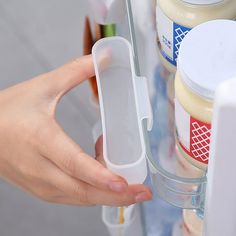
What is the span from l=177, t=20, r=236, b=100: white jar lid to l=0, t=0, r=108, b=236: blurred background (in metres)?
0.70

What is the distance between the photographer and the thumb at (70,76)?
59cm

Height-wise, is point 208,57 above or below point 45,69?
above

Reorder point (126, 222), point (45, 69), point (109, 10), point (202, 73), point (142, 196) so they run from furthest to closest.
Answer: point (45, 69)
point (126, 222)
point (109, 10)
point (142, 196)
point (202, 73)

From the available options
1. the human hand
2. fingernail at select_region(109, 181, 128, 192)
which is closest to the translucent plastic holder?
the human hand

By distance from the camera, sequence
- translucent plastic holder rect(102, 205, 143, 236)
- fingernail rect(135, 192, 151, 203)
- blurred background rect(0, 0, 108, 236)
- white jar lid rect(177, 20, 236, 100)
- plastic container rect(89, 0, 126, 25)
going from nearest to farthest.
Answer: white jar lid rect(177, 20, 236, 100)
fingernail rect(135, 192, 151, 203)
plastic container rect(89, 0, 126, 25)
translucent plastic holder rect(102, 205, 143, 236)
blurred background rect(0, 0, 108, 236)

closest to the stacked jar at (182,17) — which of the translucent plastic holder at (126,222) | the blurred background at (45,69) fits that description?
A: the translucent plastic holder at (126,222)

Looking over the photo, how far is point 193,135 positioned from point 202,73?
6 cm

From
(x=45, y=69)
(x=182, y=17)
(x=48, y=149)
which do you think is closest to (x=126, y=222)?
(x=48, y=149)

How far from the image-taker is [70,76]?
0.59m

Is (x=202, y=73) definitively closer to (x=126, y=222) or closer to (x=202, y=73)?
(x=202, y=73)

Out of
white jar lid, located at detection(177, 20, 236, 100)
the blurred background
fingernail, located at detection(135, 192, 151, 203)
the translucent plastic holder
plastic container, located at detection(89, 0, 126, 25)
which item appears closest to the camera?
white jar lid, located at detection(177, 20, 236, 100)

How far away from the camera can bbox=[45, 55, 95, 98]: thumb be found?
588 mm

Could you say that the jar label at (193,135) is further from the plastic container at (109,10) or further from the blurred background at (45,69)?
the blurred background at (45,69)

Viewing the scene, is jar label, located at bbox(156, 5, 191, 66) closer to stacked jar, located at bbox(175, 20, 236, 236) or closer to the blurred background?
stacked jar, located at bbox(175, 20, 236, 236)
